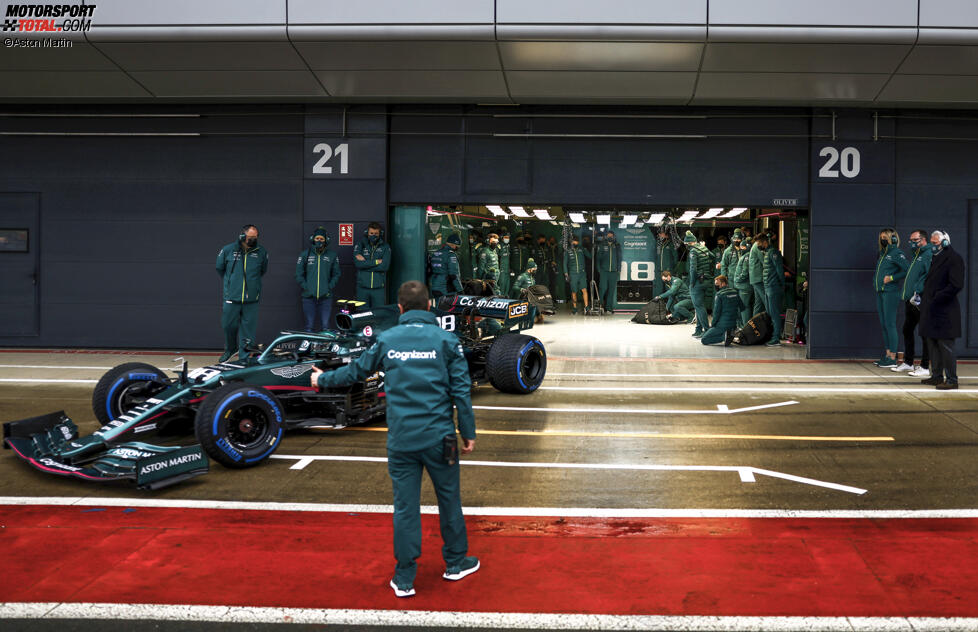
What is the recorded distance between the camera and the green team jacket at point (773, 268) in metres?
16.3

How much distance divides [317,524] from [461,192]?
958cm

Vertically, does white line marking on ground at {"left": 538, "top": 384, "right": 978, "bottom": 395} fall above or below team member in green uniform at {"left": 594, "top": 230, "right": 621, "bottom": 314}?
below

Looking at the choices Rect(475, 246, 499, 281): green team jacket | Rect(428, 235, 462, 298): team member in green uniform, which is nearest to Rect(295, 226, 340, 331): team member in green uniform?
Rect(428, 235, 462, 298): team member in green uniform

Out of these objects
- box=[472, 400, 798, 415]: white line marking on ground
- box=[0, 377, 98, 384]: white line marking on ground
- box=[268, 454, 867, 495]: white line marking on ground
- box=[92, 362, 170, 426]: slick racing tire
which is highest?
box=[92, 362, 170, 426]: slick racing tire

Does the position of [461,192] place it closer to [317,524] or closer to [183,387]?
[183,387]

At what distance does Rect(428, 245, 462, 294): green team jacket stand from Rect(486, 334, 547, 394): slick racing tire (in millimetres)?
5132

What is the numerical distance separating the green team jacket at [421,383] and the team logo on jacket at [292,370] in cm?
362

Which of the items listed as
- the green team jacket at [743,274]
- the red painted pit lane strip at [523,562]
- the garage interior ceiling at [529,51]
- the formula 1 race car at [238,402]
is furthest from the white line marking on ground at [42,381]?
the green team jacket at [743,274]

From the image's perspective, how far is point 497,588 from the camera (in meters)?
4.76

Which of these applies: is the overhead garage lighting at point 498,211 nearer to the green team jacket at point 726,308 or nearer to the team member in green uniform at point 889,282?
the green team jacket at point 726,308

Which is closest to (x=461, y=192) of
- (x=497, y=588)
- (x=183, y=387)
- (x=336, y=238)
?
(x=336, y=238)

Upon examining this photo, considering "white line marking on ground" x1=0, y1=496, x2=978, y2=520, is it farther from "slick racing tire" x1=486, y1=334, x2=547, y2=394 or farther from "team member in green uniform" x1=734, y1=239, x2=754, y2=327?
"team member in green uniform" x1=734, y1=239, x2=754, y2=327

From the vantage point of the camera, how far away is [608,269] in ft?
80.2

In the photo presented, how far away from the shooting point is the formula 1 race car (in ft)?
22.1
